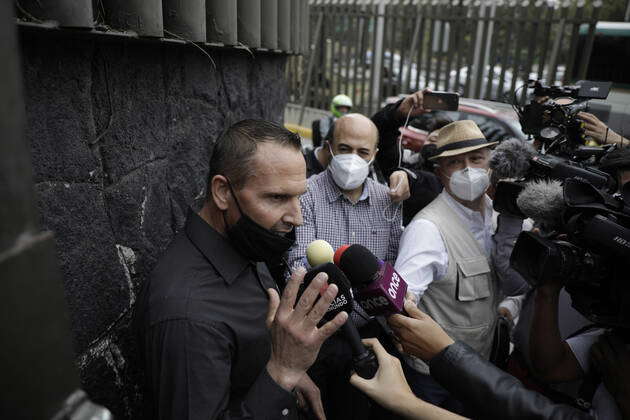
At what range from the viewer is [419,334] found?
1.63 meters

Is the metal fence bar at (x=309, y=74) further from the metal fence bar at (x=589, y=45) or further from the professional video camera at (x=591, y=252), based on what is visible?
the professional video camera at (x=591, y=252)

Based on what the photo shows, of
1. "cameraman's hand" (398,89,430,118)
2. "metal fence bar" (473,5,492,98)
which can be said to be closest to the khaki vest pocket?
"cameraman's hand" (398,89,430,118)

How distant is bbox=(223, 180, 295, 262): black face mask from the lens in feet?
5.22

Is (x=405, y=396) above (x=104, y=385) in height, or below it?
above

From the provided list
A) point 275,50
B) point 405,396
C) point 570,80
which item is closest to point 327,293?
point 405,396

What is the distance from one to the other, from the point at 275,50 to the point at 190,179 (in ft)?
4.14

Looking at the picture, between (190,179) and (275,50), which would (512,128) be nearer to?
(275,50)

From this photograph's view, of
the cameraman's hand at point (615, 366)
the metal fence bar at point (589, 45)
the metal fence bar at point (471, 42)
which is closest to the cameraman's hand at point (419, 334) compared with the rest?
the cameraman's hand at point (615, 366)

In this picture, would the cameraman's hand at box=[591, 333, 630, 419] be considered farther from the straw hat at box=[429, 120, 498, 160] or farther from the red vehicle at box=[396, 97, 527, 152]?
the red vehicle at box=[396, 97, 527, 152]

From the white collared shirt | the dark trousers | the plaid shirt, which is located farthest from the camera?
the plaid shirt

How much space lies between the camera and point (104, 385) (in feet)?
5.69

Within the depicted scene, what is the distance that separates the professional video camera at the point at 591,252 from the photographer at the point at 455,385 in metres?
0.34

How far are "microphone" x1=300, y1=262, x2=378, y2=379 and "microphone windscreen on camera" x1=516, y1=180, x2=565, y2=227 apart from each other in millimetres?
743

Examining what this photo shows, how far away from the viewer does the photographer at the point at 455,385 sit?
141 centimetres
